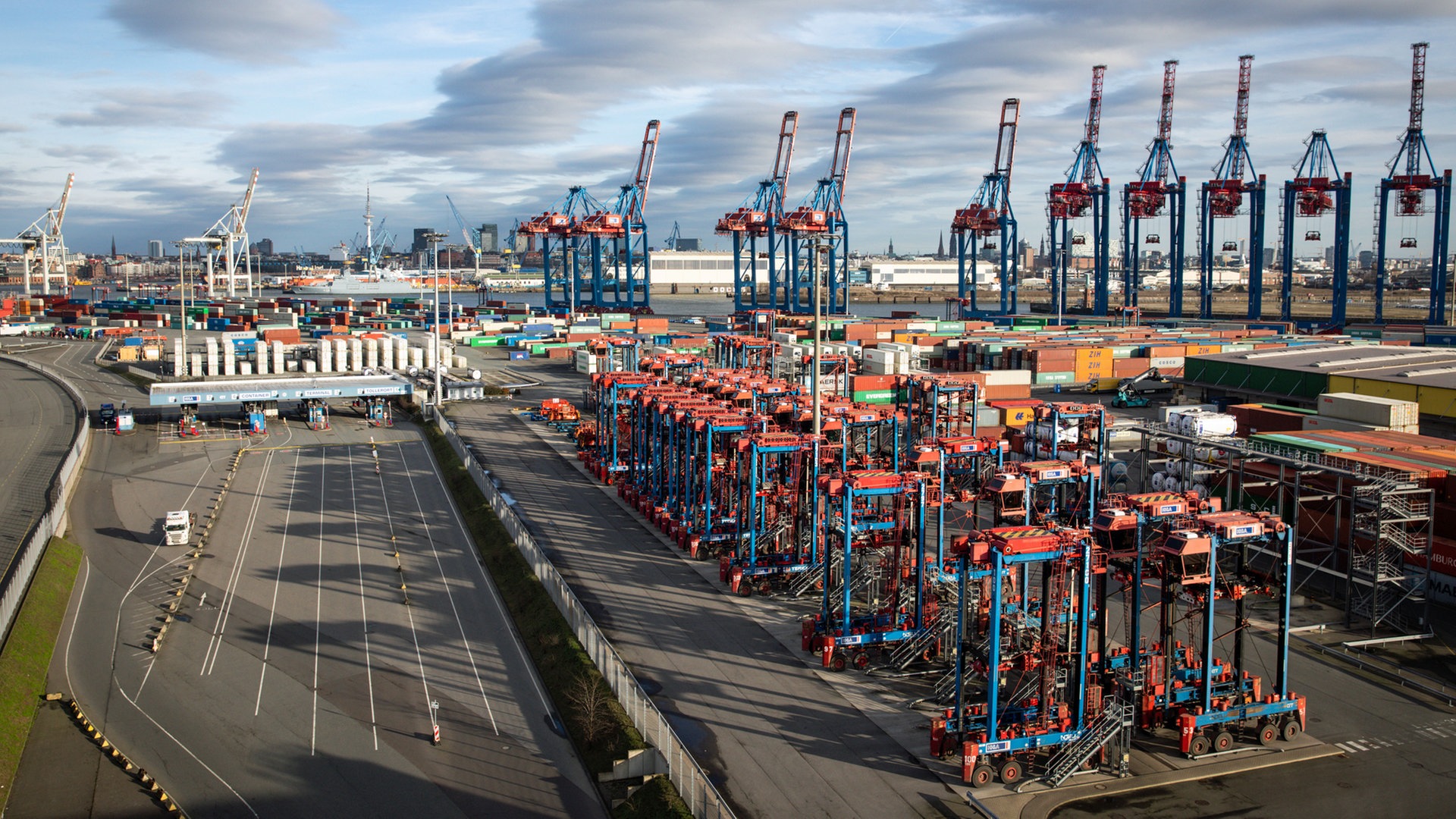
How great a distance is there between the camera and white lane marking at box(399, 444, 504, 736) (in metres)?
21.3

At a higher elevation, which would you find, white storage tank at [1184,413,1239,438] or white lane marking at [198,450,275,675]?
white storage tank at [1184,413,1239,438]

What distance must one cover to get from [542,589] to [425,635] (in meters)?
3.20

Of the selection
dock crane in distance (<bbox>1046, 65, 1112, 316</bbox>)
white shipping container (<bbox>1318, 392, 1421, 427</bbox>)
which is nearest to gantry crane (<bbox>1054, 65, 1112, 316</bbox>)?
dock crane in distance (<bbox>1046, 65, 1112, 316</bbox>)

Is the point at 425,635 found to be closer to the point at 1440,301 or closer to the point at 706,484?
the point at 706,484

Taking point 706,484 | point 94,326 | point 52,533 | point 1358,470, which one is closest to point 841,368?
point 706,484

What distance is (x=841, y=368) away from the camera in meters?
60.2

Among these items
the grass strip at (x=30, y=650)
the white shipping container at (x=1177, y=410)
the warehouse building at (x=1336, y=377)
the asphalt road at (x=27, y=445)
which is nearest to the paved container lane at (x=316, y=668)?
the grass strip at (x=30, y=650)

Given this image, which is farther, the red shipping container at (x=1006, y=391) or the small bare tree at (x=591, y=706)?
the red shipping container at (x=1006, y=391)

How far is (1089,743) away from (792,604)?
10.2 m

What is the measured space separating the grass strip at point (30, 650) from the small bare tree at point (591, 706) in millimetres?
10032

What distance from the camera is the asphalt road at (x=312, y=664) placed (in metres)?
18.2

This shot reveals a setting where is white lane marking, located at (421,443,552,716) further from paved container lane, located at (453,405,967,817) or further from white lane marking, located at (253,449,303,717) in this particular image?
white lane marking, located at (253,449,303,717)

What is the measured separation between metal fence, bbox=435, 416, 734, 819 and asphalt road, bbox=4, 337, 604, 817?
1.41 m

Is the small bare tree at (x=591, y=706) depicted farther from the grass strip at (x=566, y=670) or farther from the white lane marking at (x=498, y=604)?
the white lane marking at (x=498, y=604)
